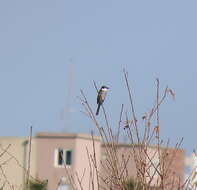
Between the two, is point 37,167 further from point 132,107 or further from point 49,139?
point 132,107

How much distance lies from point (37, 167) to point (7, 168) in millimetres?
2115

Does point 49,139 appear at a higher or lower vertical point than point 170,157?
higher

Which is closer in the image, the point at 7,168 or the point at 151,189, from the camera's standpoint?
the point at 151,189

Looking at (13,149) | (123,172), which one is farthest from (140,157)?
(13,149)

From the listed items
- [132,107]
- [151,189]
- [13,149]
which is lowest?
[151,189]

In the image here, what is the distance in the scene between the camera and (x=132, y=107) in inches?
235

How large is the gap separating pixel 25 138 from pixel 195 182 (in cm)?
4742

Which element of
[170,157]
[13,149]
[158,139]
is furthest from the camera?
[13,149]

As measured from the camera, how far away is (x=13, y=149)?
174ft

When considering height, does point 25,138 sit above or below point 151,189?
above

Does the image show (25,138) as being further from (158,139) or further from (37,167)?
(158,139)

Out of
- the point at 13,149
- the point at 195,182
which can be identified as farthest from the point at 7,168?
the point at 195,182

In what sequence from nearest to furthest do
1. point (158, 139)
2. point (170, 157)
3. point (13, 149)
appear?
point (158, 139) < point (170, 157) < point (13, 149)

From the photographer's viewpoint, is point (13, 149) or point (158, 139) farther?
point (13, 149)
